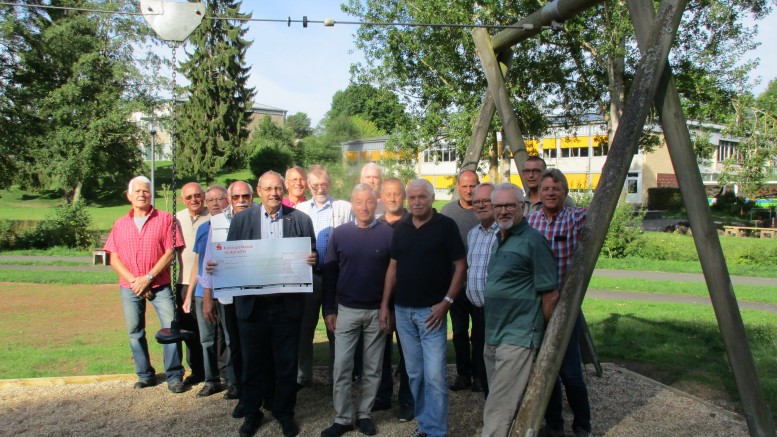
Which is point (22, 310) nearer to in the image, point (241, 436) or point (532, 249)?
point (241, 436)

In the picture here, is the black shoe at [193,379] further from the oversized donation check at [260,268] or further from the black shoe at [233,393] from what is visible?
the oversized donation check at [260,268]

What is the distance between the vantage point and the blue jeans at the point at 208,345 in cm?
608

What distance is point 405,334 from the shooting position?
4.84 metres

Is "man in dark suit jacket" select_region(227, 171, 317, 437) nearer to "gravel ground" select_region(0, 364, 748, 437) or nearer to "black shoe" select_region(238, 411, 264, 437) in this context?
"black shoe" select_region(238, 411, 264, 437)

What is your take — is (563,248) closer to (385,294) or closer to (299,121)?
(385,294)

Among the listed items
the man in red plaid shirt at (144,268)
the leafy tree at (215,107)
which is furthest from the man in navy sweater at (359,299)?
the leafy tree at (215,107)

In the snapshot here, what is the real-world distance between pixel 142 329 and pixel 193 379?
2.44ft

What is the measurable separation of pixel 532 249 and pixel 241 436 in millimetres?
2834

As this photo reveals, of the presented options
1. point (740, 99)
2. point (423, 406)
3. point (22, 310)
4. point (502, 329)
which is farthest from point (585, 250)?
point (740, 99)

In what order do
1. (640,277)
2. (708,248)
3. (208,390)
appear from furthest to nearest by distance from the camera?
1. (640,277)
2. (208,390)
3. (708,248)

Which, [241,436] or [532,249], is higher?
[532,249]

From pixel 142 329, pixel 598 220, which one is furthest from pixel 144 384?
pixel 598 220

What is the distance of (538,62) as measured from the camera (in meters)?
27.4

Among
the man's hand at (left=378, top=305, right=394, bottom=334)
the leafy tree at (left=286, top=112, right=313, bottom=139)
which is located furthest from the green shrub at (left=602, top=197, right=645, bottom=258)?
the leafy tree at (left=286, top=112, right=313, bottom=139)
